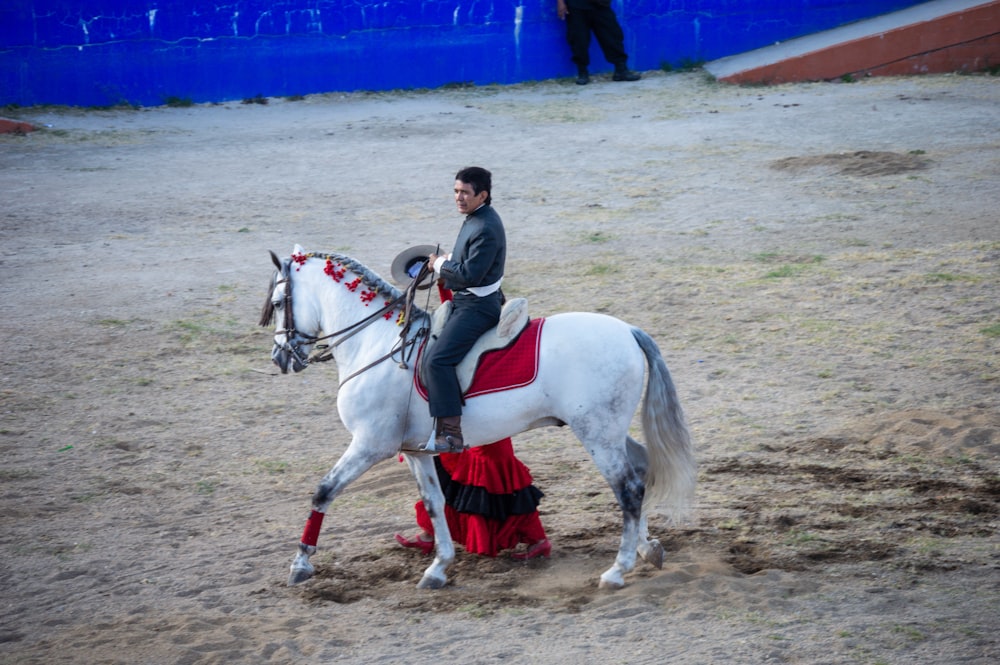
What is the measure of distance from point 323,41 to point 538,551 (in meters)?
17.4

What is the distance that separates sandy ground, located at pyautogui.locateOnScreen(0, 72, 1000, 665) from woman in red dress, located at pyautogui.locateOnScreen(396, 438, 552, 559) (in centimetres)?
15

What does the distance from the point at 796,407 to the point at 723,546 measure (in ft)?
7.70

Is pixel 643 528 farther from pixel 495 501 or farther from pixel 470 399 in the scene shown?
pixel 470 399

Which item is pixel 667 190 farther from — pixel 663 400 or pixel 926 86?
pixel 663 400

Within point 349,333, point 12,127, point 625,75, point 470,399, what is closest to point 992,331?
point 470,399

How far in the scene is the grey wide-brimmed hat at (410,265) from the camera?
247 inches

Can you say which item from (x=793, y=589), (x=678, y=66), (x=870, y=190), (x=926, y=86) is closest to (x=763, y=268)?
(x=870, y=190)

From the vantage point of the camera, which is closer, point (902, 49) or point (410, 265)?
point (410, 265)

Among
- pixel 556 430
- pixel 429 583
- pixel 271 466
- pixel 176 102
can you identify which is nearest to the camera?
pixel 429 583

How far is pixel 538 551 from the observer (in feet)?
20.7

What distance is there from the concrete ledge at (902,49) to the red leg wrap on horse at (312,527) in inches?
656

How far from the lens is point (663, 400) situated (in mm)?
6000

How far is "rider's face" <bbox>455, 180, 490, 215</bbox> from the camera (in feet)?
19.1

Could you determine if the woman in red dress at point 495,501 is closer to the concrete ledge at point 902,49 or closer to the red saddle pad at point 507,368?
the red saddle pad at point 507,368
